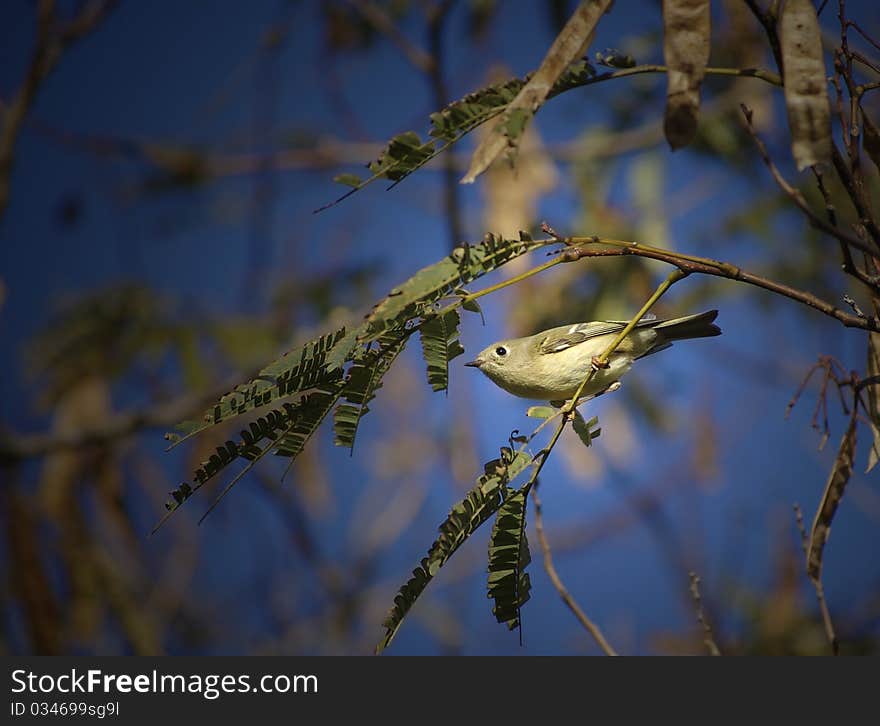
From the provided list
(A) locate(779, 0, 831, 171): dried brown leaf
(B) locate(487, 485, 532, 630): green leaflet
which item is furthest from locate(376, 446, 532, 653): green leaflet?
(A) locate(779, 0, 831, 171): dried brown leaf

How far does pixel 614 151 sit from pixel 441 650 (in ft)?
8.95

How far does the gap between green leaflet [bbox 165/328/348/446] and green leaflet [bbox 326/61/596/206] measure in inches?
7.3

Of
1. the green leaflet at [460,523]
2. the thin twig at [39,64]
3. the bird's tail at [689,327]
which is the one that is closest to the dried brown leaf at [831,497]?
the bird's tail at [689,327]

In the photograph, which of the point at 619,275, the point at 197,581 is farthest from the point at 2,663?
the point at 197,581

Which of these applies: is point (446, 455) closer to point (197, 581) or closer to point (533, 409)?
point (197, 581)

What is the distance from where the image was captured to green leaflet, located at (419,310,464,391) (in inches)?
34.6

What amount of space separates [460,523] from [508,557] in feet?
0.25

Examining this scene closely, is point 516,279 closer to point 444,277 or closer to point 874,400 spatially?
point 444,277

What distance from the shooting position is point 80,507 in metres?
3.35

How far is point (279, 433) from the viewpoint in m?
0.86

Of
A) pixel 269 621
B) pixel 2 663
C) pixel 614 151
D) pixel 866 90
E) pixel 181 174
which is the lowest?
pixel 269 621

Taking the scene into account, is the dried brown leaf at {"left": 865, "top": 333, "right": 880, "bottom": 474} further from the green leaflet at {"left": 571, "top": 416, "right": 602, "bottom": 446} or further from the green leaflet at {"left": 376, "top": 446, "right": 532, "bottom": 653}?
the green leaflet at {"left": 376, "top": 446, "right": 532, "bottom": 653}

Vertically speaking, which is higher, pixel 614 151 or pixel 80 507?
pixel 614 151

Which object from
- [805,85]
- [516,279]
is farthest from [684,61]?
[516,279]
